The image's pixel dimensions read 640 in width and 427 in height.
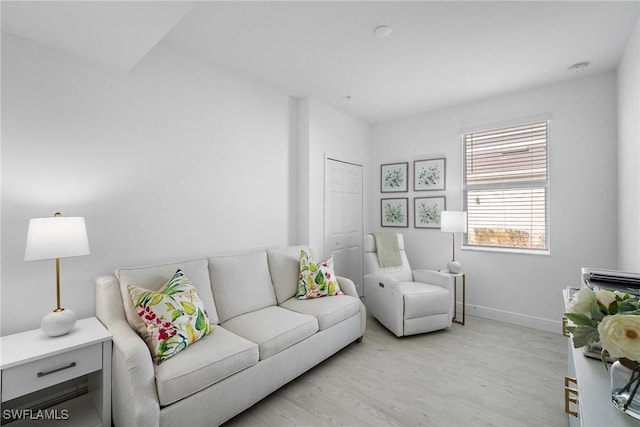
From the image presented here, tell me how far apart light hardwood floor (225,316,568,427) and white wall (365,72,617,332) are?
527 mm

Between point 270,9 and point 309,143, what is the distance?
164 centimetres

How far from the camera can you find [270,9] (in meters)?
2.01

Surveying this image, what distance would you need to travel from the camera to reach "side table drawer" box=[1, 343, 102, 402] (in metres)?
1.44

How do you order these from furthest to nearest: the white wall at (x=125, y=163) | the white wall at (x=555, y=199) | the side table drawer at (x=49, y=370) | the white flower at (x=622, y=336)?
the white wall at (x=555, y=199) → the white wall at (x=125, y=163) → the side table drawer at (x=49, y=370) → the white flower at (x=622, y=336)

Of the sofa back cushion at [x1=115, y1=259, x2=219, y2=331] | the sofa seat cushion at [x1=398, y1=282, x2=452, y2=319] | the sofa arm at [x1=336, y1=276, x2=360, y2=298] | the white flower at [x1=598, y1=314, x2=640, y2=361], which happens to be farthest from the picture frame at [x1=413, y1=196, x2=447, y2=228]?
the white flower at [x1=598, y1=314, x2=640, y2=361]

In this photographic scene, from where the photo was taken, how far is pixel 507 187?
3.54 meters

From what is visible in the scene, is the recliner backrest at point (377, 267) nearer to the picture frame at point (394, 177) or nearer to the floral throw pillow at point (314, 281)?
the floral throw pillow at point (314, 281)

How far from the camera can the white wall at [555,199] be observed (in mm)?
2971

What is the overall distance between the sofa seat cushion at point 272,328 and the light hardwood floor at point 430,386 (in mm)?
375

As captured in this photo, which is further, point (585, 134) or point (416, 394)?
point (585, 134)

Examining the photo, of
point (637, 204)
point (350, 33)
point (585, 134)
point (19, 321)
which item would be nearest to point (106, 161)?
point (19, 321)

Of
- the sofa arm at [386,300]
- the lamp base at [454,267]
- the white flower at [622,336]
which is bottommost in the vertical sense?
the sofa arm at [386,300]

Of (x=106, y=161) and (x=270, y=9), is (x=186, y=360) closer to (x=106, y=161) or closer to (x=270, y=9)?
(x=106, y=161)

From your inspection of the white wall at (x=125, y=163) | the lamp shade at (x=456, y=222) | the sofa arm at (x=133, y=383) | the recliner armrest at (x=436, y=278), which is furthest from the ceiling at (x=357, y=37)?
the recliner armrest at (x=436, y=278)
